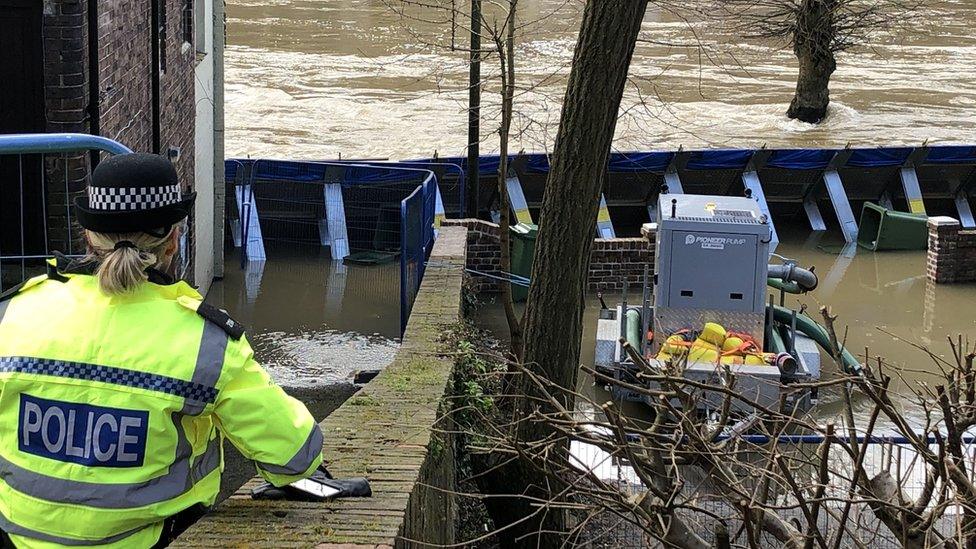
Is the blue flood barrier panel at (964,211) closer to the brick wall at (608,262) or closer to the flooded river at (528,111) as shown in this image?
the flooded river at (528,111)

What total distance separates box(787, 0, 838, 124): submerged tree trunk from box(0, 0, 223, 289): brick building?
54.8 feet

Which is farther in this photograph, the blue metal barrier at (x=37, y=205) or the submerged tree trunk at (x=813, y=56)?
the submerged tree trunk at (x=813, y=56)

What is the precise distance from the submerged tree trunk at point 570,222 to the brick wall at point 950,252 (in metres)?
12.1

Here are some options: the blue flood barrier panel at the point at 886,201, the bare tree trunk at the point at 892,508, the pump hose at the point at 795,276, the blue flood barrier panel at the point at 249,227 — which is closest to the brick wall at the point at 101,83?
the bare tree trunk at the point at 892,508

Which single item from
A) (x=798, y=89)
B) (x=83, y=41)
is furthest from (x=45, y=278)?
(x=798, y=89)

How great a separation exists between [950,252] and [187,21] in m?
11.0

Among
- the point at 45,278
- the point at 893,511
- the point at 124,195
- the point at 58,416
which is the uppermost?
the point at 124,195

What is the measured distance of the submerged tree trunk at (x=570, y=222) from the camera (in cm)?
662

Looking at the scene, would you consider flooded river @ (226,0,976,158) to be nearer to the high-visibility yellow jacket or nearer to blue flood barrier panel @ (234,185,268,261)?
blue flood barrier panel @ (234,185,268,261)

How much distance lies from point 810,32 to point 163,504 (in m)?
26.0

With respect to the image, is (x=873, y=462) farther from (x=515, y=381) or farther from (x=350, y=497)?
(x=350, y=497)

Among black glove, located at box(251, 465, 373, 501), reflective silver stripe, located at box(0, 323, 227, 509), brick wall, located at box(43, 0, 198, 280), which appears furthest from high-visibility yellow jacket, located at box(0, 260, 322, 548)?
brick wall, located at box(43, 0, 198, 280)

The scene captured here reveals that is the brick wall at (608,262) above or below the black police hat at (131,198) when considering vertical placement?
below

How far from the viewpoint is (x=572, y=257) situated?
6996 mm
